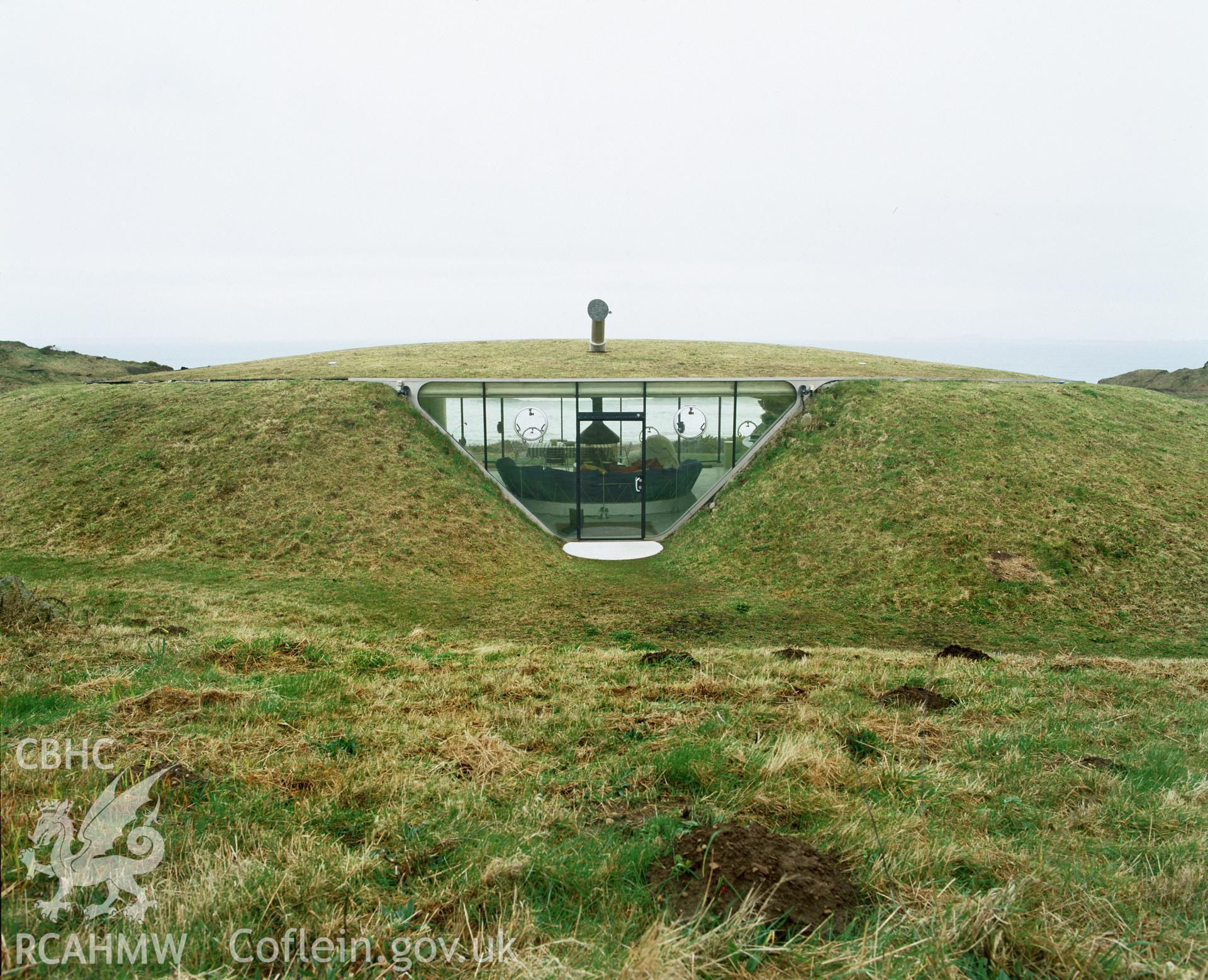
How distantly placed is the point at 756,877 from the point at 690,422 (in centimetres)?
1830

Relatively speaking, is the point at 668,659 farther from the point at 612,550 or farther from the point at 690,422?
the point at 690,422

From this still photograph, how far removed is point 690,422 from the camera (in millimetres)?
20516

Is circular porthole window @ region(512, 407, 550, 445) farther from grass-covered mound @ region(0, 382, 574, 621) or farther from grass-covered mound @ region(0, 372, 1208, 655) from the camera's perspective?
grass-covered mound @ region(0, 372, 1208, 655)

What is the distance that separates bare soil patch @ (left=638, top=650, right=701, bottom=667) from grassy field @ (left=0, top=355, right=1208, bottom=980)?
178 millimetres

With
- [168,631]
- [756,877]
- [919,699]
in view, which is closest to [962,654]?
[919,699]

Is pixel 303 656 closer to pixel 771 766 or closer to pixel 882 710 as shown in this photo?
pixel 771 766

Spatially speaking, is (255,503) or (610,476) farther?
(610,476)

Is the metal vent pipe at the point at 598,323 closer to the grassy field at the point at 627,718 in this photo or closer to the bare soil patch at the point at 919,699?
the grassy field at the point at 627,718

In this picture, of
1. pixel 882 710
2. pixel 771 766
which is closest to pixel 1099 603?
pixel 882 710

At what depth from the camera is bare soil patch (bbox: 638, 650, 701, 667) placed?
7145 mm

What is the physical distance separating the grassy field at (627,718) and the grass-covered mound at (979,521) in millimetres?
103

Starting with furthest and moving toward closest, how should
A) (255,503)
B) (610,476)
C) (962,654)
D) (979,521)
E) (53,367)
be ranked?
(53,367) < (610,476) < (255,503) < (979,521) < (962,654)

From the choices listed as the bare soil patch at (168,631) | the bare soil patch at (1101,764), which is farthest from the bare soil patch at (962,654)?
the bare soil patch at (168,631)

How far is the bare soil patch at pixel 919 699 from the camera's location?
5586mm
